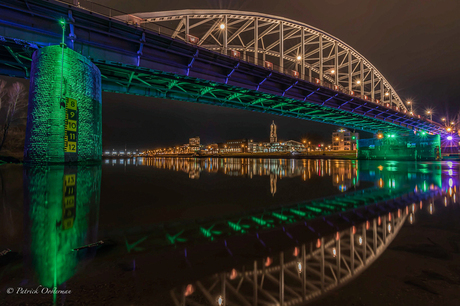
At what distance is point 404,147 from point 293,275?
48297 mm

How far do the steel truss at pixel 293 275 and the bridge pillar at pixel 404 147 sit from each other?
4588cm

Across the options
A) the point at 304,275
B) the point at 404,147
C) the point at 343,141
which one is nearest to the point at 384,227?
the point at 304,275

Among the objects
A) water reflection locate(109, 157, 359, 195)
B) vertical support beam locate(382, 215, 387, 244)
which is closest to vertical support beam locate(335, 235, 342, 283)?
vertical support beam locate(382, 215, 387, 244)

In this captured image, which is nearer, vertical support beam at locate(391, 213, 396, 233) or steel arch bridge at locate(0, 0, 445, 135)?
vertical support beam at locate(391, 213, 396, 233)

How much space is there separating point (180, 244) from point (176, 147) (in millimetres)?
182079

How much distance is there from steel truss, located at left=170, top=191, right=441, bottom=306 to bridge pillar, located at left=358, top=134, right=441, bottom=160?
45880 millimetres

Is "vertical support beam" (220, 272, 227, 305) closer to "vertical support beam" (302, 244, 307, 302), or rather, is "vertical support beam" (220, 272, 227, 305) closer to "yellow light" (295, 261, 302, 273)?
"vertical support beam" (302, 244, 307, 302)

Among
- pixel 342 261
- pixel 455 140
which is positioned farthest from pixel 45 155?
pixel 455 140

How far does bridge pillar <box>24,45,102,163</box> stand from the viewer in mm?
14742

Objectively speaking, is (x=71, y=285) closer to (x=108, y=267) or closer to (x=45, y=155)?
(x=108, y=267)

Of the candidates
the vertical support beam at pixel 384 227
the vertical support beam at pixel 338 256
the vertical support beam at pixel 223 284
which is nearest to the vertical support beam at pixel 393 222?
the vertical support beam at pixel 384 227

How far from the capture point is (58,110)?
15031 millimetres

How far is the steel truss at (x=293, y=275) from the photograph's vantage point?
5.79 feet

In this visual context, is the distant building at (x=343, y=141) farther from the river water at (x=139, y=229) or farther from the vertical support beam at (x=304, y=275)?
the vertical support beam at (x=304, y=275)
